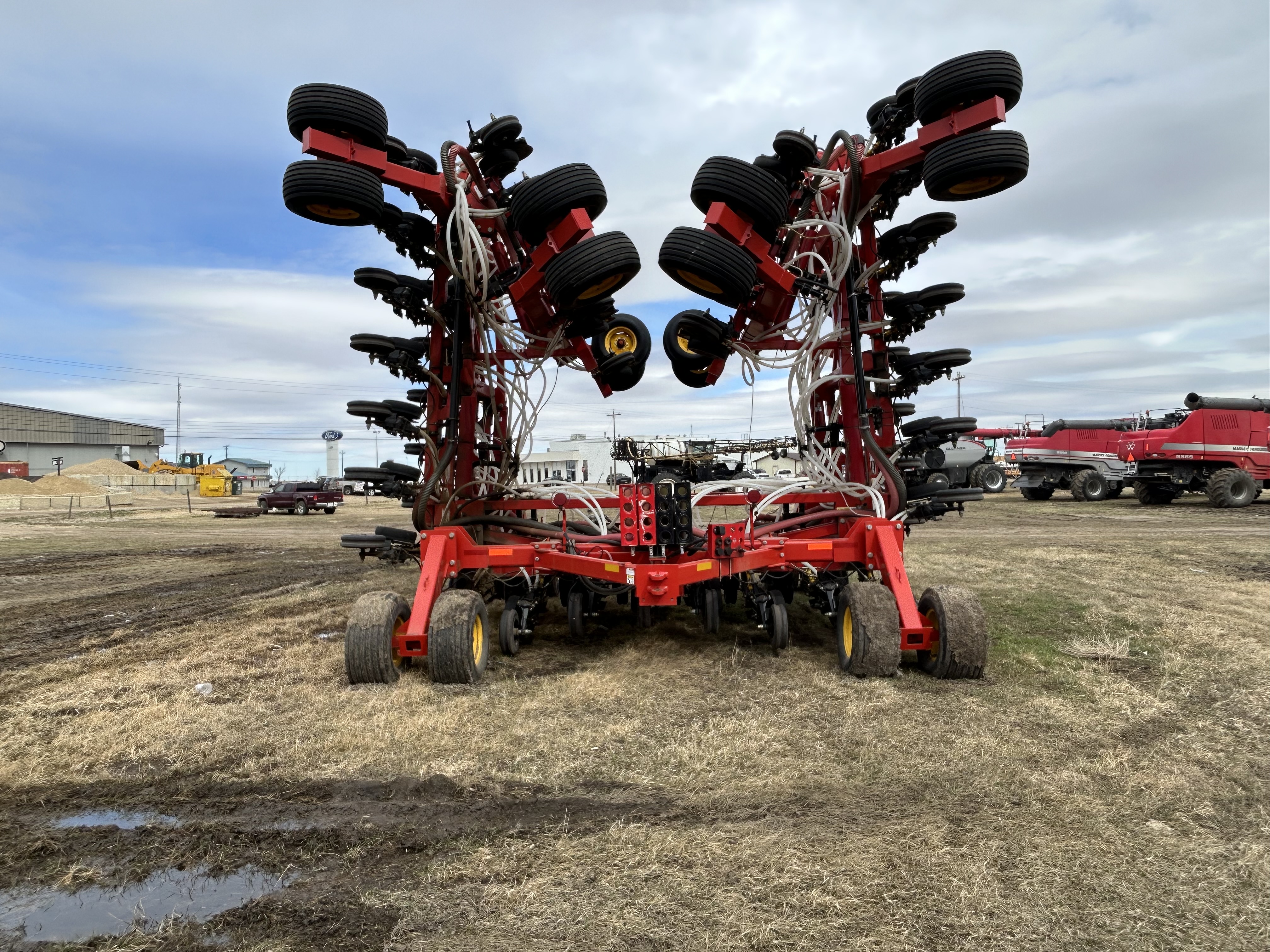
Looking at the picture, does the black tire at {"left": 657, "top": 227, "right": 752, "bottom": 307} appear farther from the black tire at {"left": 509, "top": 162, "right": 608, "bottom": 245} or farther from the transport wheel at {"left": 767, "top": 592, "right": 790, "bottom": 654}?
the transport wheel at {"left": 767, "top": 592, "right": 790, "bottom": 654}

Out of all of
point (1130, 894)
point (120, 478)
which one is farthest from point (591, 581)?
point (120, 478)

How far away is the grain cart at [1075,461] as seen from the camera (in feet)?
77.9

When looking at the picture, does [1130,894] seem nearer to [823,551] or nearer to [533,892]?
[533,892]

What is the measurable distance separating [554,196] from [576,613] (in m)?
3.13

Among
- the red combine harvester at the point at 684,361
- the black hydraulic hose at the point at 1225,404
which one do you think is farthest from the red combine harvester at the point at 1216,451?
the red combine harvester at the point at 684,361

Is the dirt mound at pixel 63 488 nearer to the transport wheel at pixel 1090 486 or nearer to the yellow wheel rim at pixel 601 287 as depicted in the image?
the yellow wheel rim at pixel 601 287

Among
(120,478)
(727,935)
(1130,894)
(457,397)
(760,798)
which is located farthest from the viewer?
(120,478)

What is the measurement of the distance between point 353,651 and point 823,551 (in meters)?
3.29

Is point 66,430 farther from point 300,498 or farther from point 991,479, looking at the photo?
point 991,479

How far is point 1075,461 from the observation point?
24.7 metres

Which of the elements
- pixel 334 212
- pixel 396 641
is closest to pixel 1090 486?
pixel 396 641

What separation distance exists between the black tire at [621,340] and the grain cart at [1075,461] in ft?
72.0

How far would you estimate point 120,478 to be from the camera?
5547 cm

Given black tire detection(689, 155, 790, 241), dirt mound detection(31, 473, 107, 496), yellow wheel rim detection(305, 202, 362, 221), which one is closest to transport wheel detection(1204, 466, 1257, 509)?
black tire detection(689, 155, 790, 241)
